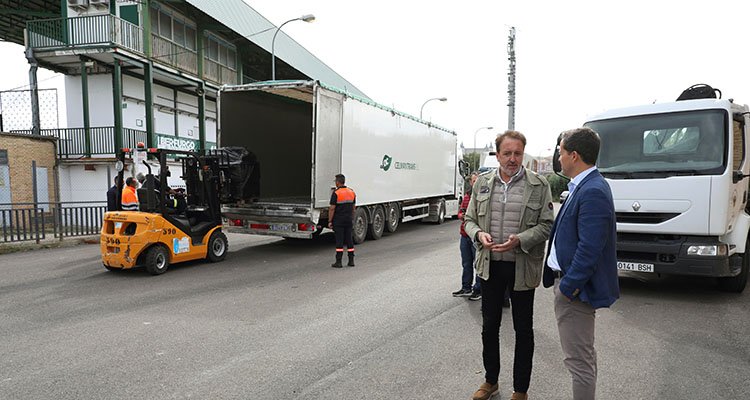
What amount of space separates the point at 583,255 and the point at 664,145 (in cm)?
475

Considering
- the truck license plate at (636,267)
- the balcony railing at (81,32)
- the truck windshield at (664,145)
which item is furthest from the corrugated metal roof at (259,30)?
the truck license plate at (636,267)

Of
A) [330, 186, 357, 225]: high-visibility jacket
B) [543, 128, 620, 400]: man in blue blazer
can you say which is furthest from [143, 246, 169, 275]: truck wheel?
A: [543, 128, 620, 400]: man in blue blazer

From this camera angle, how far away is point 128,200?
9469 mm

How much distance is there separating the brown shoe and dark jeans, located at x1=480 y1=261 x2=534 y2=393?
39mm

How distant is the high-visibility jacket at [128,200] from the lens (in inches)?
371

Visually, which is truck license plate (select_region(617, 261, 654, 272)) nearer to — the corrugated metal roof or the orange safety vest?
the orange safety vest

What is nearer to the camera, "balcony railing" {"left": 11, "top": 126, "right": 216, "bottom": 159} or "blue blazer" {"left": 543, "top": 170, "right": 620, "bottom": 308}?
"blue blazer" {"left": 543, "top": 170, "right": 620, "bottom": 308}

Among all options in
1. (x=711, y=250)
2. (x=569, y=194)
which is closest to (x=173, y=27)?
(x=711, y=250)

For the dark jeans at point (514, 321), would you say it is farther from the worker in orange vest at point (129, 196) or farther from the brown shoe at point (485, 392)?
the worker in orange vest at point (129, 196)

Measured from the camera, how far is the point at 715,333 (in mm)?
5000

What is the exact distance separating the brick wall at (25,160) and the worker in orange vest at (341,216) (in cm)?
1339

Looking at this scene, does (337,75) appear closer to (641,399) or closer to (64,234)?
(64,234)

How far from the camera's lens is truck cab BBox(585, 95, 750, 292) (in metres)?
5.89

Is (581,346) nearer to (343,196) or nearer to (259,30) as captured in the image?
(343,196)
